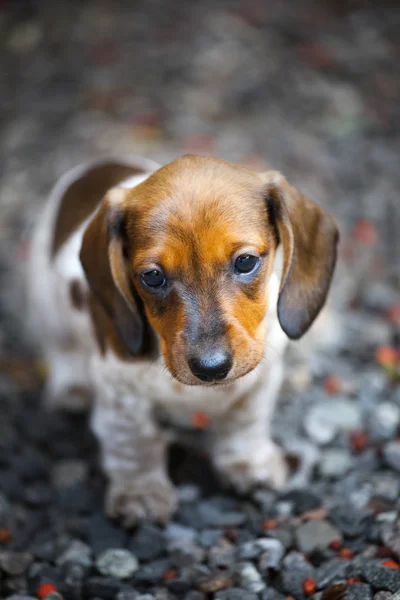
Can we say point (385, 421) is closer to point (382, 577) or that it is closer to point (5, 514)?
point (382, 577)

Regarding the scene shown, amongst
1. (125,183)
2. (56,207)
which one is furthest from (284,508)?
(56,207)

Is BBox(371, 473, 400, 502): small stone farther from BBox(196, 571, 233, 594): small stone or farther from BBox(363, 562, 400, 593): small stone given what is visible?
BBox(196, 571, 233, 594): small stone

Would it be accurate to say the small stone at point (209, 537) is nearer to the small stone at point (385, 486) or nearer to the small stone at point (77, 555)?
the small stone at point (77, 555)

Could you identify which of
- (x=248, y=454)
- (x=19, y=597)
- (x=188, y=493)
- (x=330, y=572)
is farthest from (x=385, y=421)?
(x=19, y=597)

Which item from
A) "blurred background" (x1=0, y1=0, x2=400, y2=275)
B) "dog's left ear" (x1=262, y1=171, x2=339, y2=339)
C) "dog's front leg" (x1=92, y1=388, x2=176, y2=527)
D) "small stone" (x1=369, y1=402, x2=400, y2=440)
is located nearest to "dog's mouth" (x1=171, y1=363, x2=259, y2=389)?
"dog's left ear" (x1=262, y1=171, x2=339, y2=339)

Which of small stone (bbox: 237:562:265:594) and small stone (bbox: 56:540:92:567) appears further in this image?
small stone (bbox: 56:540:92:567)

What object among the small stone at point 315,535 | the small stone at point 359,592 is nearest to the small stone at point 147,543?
the small stone at point 315,535
